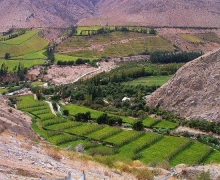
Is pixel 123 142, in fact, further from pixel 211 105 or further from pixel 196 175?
pixel 196 175

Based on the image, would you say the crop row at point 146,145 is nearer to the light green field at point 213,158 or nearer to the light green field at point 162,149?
the light green field at point 162,149

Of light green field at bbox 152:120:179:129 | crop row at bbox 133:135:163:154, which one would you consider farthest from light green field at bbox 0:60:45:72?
crop row at bbox 133:135:163:154

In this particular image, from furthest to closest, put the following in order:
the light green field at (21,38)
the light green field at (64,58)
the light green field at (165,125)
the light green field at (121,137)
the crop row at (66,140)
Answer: the light green field at (21,38), the light green field at (64,58), the light green field at (165,125), the light green field at (121,137), the crop row at (66,140)

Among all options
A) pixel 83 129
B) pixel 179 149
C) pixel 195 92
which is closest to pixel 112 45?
pixel 195 92

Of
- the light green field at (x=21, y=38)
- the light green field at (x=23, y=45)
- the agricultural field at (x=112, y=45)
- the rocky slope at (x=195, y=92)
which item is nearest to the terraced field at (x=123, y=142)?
the rocky slope at (x=195, y=92)

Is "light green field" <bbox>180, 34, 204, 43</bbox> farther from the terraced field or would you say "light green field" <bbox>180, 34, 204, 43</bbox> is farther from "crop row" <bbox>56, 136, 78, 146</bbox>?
"crop row" <bbox>56, 136, 78, 146</bbox>

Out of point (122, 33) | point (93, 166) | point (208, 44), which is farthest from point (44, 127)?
point (208, 44)

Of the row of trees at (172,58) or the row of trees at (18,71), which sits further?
the row of trees at (172,58)
